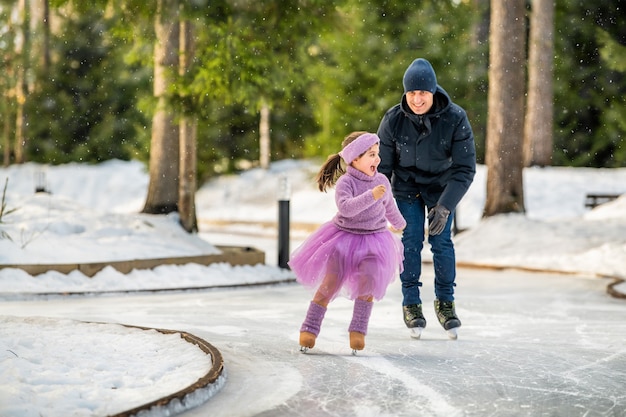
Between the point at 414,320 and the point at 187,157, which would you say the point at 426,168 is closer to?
the point at 414,320

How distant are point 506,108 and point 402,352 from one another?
11.9 meters

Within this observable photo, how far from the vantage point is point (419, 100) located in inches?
291

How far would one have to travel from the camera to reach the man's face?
740cm

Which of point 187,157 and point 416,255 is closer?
point 416,255

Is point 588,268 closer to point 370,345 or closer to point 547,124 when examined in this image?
point 370,345

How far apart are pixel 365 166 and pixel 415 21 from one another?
63.1ft

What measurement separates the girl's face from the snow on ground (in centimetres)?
169

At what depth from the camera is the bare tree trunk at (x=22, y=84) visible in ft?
113

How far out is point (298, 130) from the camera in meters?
35.0

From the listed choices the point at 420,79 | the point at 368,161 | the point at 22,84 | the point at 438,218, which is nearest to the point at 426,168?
the point at 438,218

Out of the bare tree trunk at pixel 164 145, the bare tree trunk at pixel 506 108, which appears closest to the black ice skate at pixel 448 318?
the bare tree trunk at pixel 164 145

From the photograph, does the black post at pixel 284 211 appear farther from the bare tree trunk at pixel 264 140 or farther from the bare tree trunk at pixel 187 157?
the bare tree trunk at pixel 264 140

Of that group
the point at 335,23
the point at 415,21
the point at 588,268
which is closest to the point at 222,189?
the point at 415,21

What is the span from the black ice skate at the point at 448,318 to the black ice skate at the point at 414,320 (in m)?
0.15
